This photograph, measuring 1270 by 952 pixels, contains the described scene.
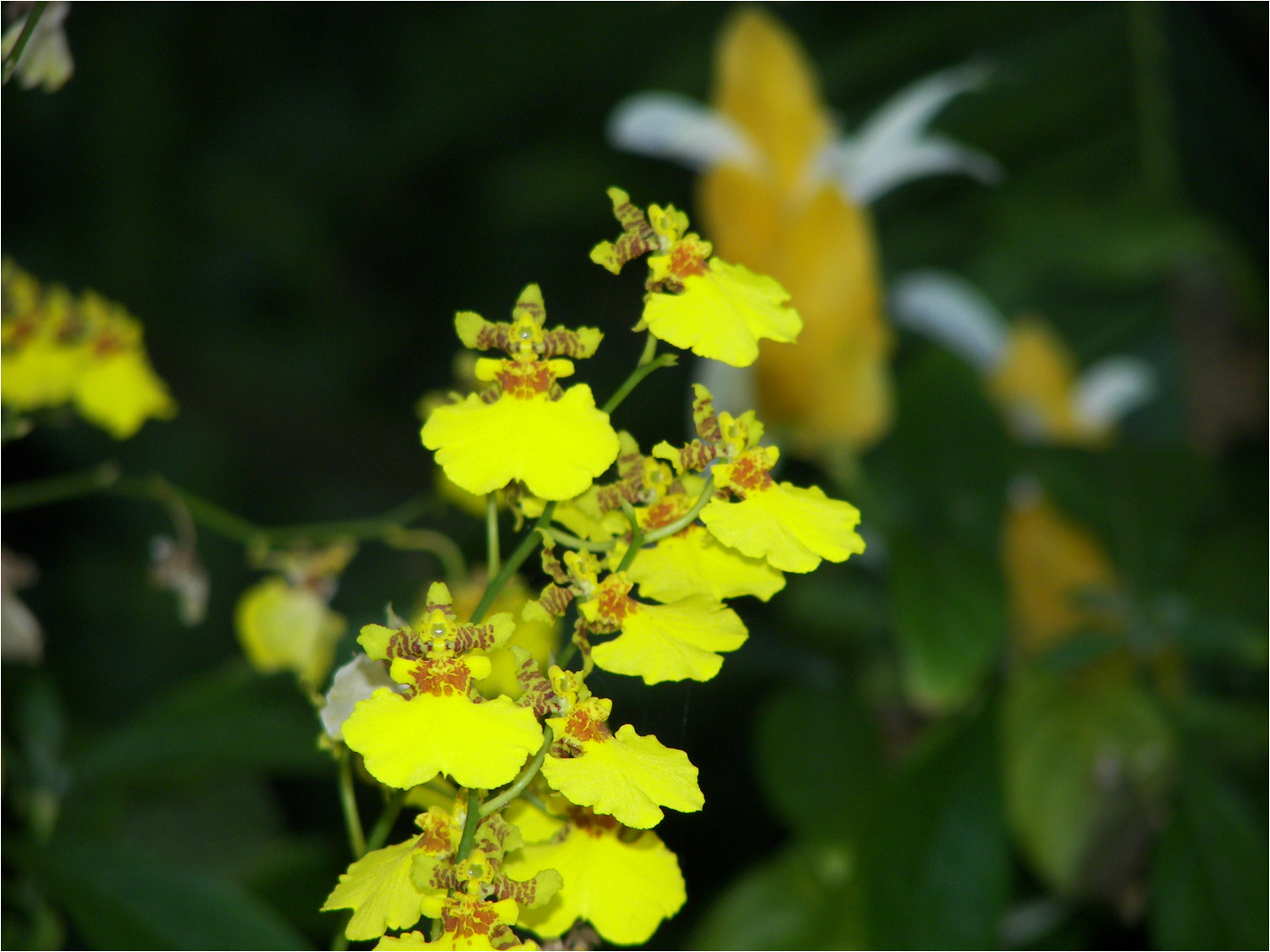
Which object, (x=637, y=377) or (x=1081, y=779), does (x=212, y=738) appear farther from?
(x=1081, y=779)

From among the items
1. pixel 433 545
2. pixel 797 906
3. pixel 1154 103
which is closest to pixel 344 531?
pixel 433 545

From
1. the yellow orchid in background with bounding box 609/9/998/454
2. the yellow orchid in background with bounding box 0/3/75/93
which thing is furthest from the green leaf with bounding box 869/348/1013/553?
the yellow orchid in background with bounding box 0/3/75/93

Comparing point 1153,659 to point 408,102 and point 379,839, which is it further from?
point 408,102

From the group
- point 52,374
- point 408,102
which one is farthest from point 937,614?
point 408,102

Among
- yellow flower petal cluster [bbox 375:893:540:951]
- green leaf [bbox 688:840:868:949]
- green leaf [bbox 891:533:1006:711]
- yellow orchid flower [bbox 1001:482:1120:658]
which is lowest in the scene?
green leaf [bbox 688:840:868:949]

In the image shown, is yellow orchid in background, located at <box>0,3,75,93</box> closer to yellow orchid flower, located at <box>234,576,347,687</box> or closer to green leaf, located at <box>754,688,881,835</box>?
yellow orchid flower, located at <box>234,576,347,687</box>

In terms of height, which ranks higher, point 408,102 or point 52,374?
point 408,102
